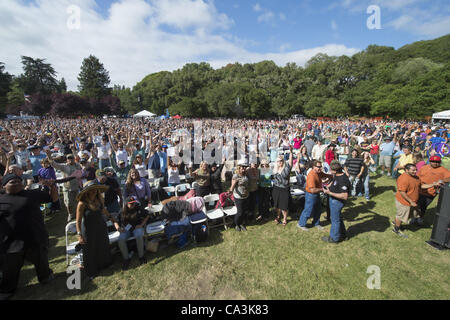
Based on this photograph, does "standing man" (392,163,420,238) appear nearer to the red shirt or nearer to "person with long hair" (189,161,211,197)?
the red shirt

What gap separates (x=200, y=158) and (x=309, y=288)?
16.2 ft

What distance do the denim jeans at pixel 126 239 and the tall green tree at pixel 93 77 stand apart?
7452cm

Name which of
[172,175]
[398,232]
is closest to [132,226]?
[172,175]

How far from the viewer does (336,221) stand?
4270mm

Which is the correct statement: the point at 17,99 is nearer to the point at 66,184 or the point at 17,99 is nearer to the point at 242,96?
the point at 242,96

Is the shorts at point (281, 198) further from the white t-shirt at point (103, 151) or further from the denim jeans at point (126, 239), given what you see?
the white t-shirt at point (103, 151)

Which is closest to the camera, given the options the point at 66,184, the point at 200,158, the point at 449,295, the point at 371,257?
the point at 449,295

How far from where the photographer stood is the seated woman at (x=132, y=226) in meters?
3.77

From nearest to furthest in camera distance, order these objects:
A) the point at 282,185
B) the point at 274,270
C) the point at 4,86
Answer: the point at 274,270, the point at 282,185, the point at 4,86

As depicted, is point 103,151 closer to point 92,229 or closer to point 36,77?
point 92,229

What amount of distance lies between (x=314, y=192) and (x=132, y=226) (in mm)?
4081

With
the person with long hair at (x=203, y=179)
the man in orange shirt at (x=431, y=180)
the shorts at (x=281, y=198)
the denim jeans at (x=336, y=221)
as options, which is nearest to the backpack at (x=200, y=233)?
the person with long hair at (x=203, y=179)
